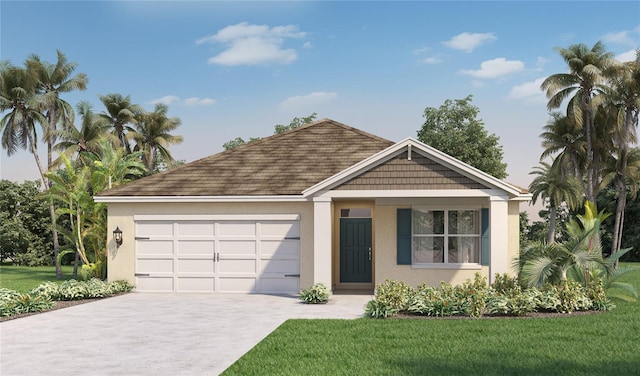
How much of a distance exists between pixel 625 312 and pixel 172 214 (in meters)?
11.8

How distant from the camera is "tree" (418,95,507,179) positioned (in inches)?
1859

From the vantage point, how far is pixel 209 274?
17.7 metres

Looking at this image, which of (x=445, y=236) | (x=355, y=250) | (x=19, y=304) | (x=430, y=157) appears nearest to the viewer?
(x=19, y=304)

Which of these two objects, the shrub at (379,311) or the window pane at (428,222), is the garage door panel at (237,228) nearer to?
the window pane at (428,222)

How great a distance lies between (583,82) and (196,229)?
28.9m

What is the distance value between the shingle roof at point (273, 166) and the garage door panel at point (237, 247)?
4.50 feet

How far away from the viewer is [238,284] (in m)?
17.6

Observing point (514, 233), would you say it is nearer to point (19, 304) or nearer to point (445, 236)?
point (445, 236)

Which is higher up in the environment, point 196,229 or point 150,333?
point 196,229

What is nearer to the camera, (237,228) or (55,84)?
(237,228)

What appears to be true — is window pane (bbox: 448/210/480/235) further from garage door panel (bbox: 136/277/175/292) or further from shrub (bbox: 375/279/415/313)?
garage door panel (bbox: 136/277/175/292)

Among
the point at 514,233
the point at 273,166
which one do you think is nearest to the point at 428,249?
the point at 514,233

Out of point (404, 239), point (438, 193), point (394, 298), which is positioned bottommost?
point (394, 298)

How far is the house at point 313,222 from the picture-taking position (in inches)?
615
